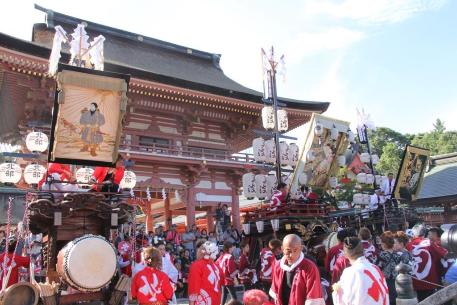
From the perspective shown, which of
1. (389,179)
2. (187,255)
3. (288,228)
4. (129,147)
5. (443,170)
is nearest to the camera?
(288,228)

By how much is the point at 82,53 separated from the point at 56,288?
4.88 metres

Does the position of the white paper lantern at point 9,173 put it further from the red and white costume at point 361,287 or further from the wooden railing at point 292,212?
the red and white costume at point 361,287

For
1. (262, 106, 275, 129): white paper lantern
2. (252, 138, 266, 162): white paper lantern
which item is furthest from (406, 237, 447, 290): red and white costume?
(252, 138, 266, 162): white paper lantern

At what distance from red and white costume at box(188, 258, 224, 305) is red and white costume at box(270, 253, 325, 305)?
189cm

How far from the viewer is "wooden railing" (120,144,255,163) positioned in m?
14.3

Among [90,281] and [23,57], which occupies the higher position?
[23,57]

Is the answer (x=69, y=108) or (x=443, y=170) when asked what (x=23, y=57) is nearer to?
(x=69, y=108)

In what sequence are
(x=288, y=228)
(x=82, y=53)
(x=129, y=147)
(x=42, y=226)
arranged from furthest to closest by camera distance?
(x=129, y=147)
(x=288, y=228)
(x=82, y=53)
(x=42, y=226)

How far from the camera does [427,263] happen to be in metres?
5.68

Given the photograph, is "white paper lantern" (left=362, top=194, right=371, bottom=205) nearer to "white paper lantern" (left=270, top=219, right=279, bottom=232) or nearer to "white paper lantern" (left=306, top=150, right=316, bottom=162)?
"white paper lantern" (left=306, top=150, right=316, bottom=162)

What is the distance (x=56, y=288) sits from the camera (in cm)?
553

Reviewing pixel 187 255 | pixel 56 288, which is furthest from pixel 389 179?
pixel 56 288

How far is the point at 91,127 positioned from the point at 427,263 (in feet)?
19.0

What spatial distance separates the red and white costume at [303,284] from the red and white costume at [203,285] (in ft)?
6.20
